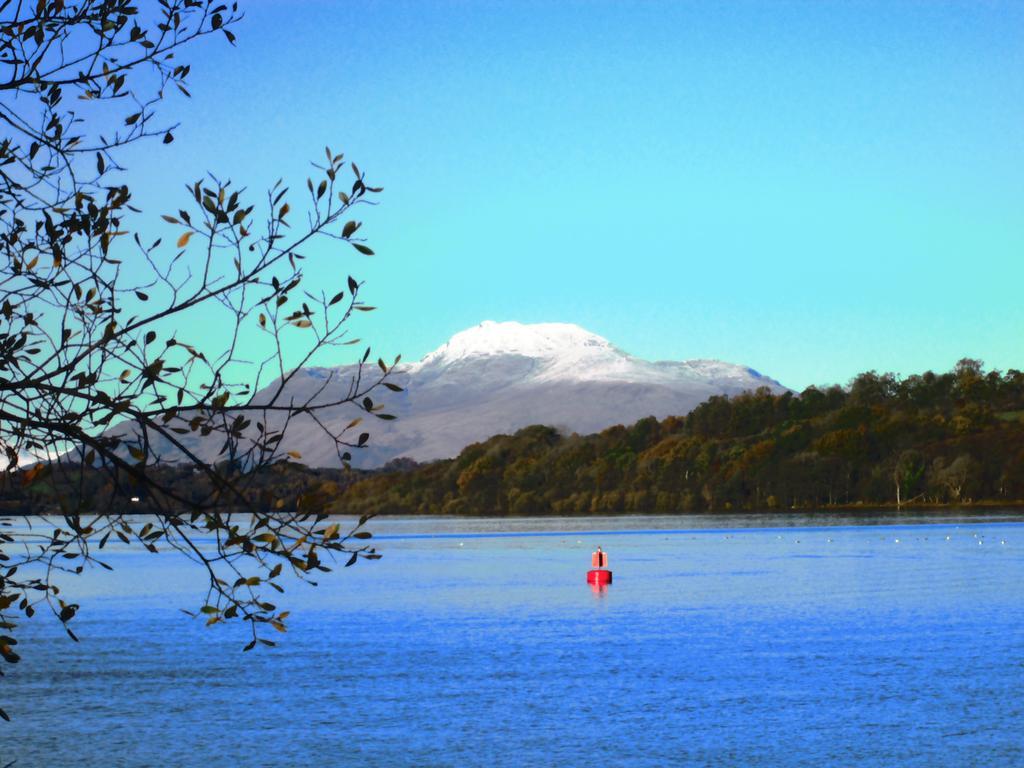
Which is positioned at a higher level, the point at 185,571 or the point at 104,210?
the point at 104,210

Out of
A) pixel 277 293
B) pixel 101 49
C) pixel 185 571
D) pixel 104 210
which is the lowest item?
pixel 185 571

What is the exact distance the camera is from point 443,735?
75.7ft

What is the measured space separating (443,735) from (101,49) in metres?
16.0

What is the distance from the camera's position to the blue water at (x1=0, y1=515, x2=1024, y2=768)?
21766 mm

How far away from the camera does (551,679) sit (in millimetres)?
29281

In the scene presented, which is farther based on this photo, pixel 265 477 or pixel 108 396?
pixel 265 477

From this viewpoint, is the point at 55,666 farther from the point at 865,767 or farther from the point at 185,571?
the point at 185,571

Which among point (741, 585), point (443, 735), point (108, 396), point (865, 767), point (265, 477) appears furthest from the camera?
point (741, 585)

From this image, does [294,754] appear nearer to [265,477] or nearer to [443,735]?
[443,735]

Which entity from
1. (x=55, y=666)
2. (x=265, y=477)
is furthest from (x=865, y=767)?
(x=55, y=666)

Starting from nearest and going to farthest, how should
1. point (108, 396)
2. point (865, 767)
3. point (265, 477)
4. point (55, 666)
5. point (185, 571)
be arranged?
point (108, 396), point (265, 477), point (865, 767), point (55, 666), point (185, 571)

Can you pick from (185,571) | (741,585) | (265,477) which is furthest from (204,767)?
(185,571)

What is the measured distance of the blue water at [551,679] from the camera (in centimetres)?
2177

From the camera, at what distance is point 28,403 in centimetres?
873
